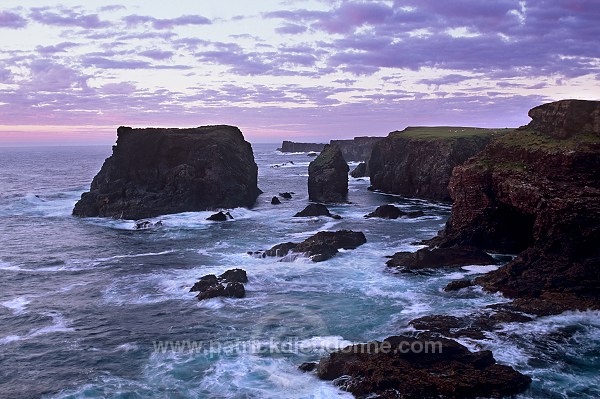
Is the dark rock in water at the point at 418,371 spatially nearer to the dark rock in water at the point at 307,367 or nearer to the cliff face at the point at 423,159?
the dark rock in water at the point at 307,367

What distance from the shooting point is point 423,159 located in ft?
341

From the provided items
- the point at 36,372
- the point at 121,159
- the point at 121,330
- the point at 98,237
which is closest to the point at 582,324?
the point at 121,330

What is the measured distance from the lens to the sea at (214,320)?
28.0m

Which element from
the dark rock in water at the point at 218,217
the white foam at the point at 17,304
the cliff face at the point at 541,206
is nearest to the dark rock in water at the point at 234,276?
the white foam at the point at 17,304

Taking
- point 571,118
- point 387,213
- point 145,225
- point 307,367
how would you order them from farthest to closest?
point 387,213
point 145,225
point 571,118
point 307,367

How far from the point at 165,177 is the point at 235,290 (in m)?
Answer: 52.4

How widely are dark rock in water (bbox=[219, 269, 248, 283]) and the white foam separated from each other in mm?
15467

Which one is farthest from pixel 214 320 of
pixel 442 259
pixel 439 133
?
pixel 439 133

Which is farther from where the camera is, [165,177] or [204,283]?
[165,177]

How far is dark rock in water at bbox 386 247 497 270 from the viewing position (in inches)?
1916

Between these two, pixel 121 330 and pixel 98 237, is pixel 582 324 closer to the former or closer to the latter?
pixel 121 330

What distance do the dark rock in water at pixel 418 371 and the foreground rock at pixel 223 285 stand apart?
1534 cm

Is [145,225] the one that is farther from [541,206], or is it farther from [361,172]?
[361,172]

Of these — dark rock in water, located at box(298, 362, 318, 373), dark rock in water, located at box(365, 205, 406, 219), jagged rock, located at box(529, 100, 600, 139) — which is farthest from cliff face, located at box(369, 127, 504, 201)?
dark rock in water, located at box(298, 362, 318, 373)
